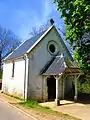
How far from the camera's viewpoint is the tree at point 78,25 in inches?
481

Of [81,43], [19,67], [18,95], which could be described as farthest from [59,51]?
[81,43]

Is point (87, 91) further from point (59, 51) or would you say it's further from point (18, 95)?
point (18, 95)

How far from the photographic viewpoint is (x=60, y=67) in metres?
23.7

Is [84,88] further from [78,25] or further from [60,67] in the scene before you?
[78,25]

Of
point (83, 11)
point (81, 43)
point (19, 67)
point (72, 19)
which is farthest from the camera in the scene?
point (19, 67)

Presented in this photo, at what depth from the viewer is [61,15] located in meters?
14.4

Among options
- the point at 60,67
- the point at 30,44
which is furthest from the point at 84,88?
the point at 30,44

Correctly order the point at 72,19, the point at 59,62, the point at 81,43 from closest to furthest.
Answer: the point at 72,19, the point at 81,43, the point at 59,62

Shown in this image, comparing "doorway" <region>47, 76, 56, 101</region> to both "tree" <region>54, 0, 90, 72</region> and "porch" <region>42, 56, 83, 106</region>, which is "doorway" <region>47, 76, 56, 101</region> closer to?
"porch" <region>42, 56, 83, 106</region>

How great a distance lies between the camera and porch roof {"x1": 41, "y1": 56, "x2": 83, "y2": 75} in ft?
75.7

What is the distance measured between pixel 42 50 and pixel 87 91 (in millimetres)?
8887

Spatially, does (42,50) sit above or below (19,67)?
above

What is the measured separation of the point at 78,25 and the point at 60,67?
36.0 feet

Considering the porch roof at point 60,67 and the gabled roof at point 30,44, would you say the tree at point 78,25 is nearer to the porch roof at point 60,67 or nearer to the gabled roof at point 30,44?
the porch roof at point 60,67
